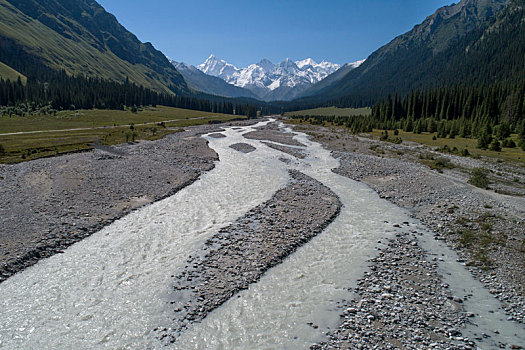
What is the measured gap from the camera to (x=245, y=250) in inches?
692

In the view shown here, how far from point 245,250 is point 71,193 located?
18.4 metres

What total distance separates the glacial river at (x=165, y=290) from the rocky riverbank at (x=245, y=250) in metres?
0.51

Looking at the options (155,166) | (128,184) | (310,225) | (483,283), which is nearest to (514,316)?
(483,283)

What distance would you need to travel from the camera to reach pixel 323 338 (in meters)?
10.9

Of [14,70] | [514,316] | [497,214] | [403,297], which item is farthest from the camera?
[14,70]

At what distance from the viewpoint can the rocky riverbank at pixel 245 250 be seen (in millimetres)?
13031

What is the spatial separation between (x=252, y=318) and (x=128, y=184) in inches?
912

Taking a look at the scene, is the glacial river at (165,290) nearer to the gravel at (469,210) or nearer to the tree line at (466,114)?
the gravel at (469,210)

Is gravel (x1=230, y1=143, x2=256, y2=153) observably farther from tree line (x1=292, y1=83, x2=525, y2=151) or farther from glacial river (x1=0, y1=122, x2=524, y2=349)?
tree line (x1=292, y1=83, x2=525, y2=151)

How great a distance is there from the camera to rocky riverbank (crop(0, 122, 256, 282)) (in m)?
17.6

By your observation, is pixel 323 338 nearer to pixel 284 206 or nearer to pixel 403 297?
pixel 403 297

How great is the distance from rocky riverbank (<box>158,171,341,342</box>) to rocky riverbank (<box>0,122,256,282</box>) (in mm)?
8826

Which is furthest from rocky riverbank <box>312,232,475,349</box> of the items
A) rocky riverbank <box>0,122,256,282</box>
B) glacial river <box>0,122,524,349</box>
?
rocky riverbank <box>0,122,256,282</box>

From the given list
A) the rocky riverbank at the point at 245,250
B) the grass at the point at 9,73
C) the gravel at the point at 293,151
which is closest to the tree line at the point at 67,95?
the grass at the point at 9,73
